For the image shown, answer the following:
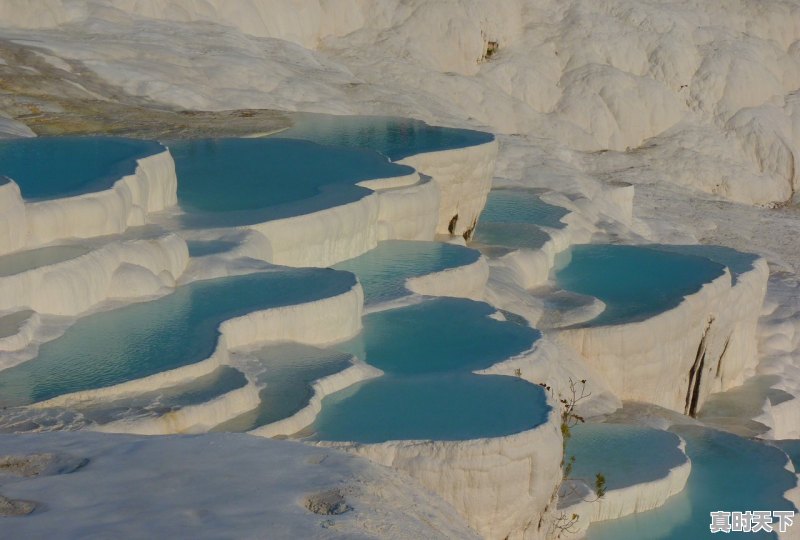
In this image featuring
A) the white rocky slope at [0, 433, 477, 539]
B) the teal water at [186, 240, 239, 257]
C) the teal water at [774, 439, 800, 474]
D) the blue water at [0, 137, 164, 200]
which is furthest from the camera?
the teal water at [774, 439, 800, 474]

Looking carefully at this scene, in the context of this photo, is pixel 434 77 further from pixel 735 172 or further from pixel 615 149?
pixel 735 172

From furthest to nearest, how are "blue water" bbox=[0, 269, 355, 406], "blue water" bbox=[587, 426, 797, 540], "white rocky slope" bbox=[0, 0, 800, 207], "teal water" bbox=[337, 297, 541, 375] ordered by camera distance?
"white rocky slope" bbox=[0, 0, 800, 207] < "blue water" bbox=[587, 426, 797, 540] < "teal water" bbox=[337, 297, 541, 375] < "blue water" bbox=[0, 269, 355, 406]

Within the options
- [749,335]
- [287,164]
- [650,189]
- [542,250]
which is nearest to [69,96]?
[287,164]

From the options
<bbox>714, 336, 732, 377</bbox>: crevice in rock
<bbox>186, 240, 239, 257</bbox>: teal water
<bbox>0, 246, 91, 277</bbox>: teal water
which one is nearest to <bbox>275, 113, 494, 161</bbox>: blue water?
<bbox>714, 336, 732, 377</bbox>: crevice in rock

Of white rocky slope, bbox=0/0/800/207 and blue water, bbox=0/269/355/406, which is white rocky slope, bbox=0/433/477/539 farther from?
white rocky slope, bbox=0/0/800/207

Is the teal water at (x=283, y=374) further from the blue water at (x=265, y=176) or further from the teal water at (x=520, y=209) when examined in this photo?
the teal water at (x=520, y=209)

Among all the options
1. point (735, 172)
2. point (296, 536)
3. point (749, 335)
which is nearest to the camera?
point (296, 536)

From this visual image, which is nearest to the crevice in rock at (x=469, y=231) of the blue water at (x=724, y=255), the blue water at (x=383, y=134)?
the blue water at (x=383, y=134)
